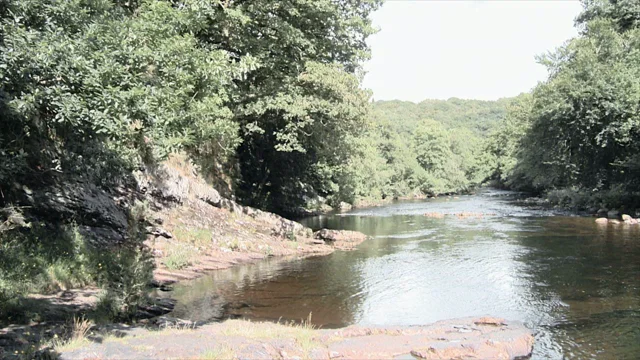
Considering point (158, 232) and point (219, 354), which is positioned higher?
point (158, 232)

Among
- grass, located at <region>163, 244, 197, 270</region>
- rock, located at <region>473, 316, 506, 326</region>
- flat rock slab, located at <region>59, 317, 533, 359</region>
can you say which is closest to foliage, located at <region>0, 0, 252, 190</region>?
flat rock slab, located at <region>59, 317, 533, 359</region>

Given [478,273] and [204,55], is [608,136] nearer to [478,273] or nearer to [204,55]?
[478,273]

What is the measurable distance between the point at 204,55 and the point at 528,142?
47.2m

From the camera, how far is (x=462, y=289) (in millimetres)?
15719

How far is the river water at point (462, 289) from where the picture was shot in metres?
11.6

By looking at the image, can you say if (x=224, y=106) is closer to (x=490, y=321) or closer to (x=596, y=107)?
(x=490, y=321)

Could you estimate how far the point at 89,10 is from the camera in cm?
1009

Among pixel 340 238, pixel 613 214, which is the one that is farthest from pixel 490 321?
pixel 613 214

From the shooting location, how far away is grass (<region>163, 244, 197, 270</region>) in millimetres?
16703

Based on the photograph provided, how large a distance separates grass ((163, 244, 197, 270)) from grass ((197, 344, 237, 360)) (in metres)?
9.31

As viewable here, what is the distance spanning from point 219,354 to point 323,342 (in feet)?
7.88

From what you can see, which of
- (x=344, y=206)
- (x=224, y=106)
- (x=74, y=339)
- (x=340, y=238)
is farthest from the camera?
(x=344, y=206)

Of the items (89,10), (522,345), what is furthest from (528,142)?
(89,10)

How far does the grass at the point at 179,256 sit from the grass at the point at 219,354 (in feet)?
30.6
